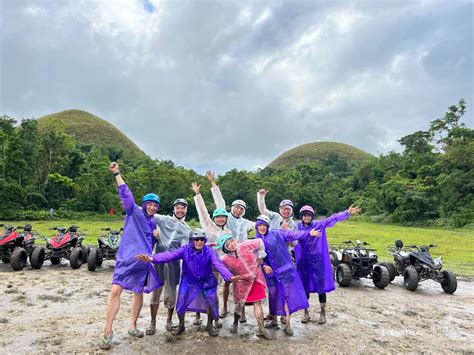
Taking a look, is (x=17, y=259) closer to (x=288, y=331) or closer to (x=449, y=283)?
(x=288, y=331)

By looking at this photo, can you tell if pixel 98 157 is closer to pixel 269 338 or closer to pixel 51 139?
pixel 51 139

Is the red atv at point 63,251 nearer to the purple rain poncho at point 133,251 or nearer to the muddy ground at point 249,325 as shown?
the muddy ground at point 249,325

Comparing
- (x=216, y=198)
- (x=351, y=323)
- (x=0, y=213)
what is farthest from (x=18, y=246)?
(x=0, y=213)

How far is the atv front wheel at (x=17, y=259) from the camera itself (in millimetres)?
8844

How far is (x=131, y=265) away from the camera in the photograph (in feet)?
14.1

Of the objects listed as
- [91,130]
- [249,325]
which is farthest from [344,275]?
[91,130]

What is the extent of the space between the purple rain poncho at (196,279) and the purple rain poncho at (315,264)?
4.85 feet

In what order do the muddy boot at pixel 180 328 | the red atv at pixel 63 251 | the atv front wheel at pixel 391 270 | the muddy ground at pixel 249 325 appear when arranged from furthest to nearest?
1. the red atv at pixel 63 251
2. the atv front wheel at pixel 391 270
3. the muddy boot at pixel 180 328
4. the muddy ground at pixel 249 325

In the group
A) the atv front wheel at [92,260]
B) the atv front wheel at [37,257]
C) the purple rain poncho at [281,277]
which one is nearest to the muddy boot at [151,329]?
the purple rain poncho at [281,277]

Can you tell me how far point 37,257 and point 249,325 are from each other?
671 centimetres

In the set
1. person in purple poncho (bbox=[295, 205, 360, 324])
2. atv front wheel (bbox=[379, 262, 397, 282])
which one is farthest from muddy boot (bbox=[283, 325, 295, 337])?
atv front wheel (bbox=[379, 262, 397, 282])

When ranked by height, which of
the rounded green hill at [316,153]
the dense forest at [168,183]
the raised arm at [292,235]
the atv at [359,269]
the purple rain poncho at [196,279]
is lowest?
the atv at [359,269]

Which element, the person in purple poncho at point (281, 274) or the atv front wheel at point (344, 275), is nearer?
the person in purple poncho at point (281, 274)

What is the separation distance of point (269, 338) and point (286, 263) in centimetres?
98
